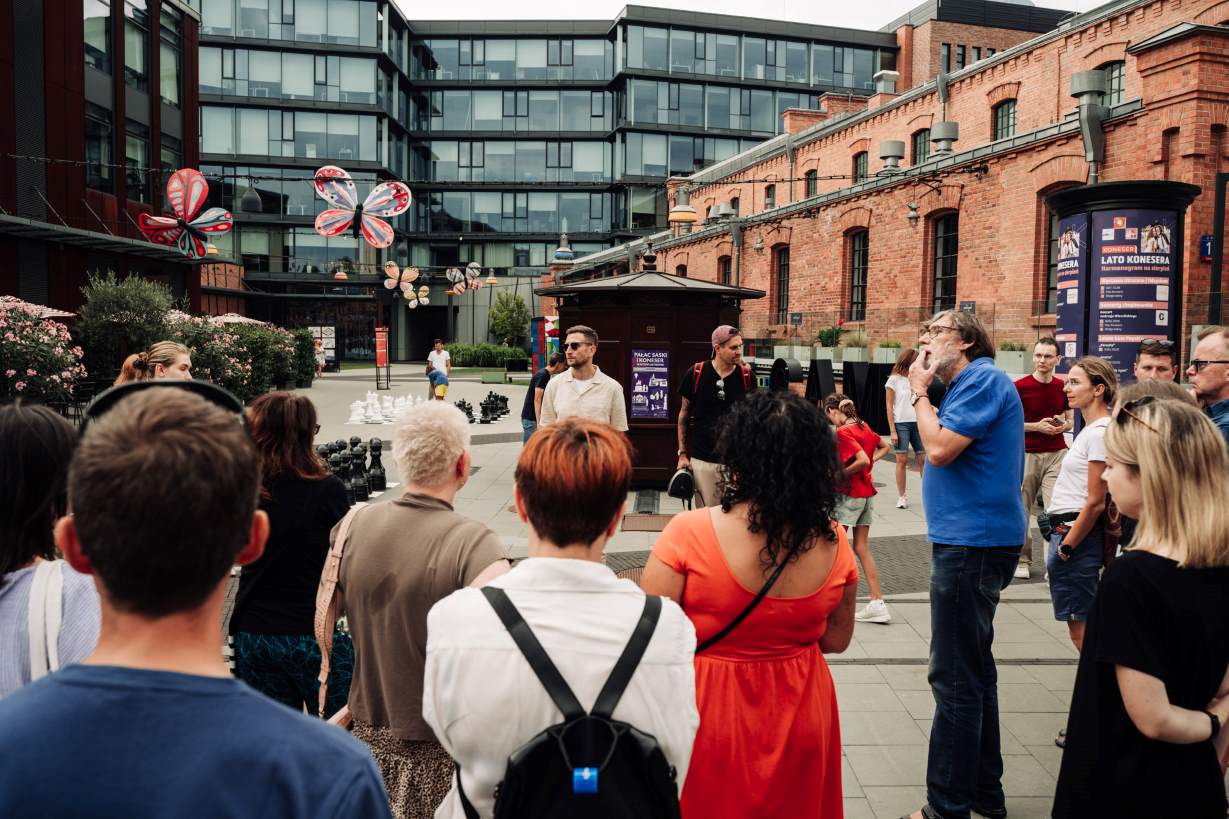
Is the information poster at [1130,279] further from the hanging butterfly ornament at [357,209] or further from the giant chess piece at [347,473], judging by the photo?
the hanging butterfly ornament at [357,209]

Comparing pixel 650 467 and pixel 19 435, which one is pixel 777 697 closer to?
pixel 19 435

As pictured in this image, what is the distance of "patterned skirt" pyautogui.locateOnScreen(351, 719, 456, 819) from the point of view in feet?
9.39

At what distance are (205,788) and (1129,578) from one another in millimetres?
2211

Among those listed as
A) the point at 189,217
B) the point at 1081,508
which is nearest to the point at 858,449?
the point at 1081,508

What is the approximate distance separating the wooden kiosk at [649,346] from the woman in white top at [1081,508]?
7300mm

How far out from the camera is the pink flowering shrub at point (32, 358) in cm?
1484

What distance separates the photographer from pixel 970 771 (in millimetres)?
3863

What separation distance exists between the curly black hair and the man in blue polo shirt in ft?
4.49

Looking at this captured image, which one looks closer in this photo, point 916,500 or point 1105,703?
point 1105,703

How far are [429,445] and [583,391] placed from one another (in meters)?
6.10

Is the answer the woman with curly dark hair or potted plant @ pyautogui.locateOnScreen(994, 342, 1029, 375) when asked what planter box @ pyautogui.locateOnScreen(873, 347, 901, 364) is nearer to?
potted plant @ pyautogui.locateOnScreen(994, 342, 1029, 375)

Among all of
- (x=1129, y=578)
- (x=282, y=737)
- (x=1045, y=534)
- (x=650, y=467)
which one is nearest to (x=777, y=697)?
(x=1129, y=578)

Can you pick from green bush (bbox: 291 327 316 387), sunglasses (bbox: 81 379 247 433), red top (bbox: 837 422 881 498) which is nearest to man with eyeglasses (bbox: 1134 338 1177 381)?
red top (bbox: 837 422 881 498)

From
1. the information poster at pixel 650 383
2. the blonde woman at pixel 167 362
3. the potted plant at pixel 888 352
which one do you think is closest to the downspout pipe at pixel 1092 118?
the potted plant at pixel 888 352
